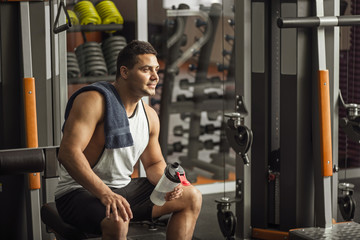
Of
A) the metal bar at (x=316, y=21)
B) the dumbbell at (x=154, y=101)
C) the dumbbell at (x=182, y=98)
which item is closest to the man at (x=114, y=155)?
the metal bar at (x=316, y=21)

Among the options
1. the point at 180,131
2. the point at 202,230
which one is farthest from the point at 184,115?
the point at 202,230

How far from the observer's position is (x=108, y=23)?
420 cm

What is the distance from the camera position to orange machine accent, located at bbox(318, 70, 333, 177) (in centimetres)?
327

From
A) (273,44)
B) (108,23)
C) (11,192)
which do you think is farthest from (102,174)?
(108,23)

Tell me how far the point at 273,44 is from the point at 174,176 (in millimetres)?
1337

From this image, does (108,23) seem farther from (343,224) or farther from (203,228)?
(343,224)

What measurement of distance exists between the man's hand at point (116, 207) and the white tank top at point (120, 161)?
0.79 ft

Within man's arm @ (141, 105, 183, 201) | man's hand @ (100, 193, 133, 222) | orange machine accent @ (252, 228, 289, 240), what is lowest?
orange machine accent @ (252, 228, 289, 240)

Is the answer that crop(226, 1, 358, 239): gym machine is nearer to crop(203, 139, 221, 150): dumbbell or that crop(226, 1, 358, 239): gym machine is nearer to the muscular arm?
the muscular arm

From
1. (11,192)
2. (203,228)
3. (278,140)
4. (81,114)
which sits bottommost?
(203,228)

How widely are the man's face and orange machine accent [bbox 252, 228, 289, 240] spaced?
1.35 metres

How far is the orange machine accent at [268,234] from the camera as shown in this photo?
354 centimetres

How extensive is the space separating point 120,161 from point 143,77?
0.37 meters

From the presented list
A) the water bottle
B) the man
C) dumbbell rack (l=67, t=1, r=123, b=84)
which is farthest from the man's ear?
dumbbell rack (l=67, t=1, r=123, b=84)
